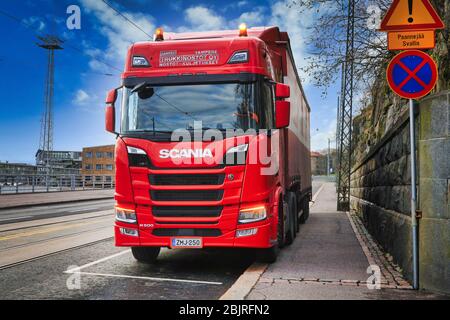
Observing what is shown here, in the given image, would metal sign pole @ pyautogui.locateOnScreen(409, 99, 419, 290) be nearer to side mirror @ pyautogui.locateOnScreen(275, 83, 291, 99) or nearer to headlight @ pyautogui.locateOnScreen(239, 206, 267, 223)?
side mirror @ pyautogui.locateOnScreen(275, 83, 291, 99)

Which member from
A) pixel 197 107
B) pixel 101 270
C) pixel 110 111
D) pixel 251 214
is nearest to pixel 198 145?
pixel 197 107

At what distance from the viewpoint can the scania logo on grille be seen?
21.5 feet

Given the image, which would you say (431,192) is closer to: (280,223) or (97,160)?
(280,223)

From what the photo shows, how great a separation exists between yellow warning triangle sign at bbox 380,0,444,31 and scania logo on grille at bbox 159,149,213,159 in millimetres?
2914

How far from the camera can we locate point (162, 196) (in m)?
6.65

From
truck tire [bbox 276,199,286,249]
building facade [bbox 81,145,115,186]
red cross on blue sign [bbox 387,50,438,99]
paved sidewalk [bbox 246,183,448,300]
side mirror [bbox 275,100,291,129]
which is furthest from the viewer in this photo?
building facade [bbox 81,145,115,186]

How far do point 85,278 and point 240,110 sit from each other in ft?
10.7

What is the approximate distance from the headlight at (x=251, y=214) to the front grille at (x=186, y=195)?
40 cm

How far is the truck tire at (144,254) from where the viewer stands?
7584 millimetres

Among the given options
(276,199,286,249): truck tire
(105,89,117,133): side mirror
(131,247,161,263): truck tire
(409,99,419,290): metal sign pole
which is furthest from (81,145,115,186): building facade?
(409,99,419,290): metal sign pole

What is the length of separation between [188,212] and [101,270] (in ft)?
5.67

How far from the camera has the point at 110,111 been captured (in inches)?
287

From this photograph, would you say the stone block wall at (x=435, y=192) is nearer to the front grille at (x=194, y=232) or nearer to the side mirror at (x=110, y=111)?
the front grille at (x=194, y=232)

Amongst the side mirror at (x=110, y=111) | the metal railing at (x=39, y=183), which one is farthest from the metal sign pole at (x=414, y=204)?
the metal railing at (x=39, y=183)
